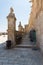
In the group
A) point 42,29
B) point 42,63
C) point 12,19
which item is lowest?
point 42,63

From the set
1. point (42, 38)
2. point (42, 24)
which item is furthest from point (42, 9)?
point (42, 38)

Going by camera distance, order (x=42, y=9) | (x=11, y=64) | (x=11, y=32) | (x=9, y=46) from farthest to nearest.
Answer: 1. (x=11, y=32)
2. (x=9, y=46)
3. (x=42, y=9)
4. (x=11, y=64)

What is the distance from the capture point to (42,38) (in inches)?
328

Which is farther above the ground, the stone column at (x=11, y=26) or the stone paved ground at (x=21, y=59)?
the stone column at (x=11, y=26)

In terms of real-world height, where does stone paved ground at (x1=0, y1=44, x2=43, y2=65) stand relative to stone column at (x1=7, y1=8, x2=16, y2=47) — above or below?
below

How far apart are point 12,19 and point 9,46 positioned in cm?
228

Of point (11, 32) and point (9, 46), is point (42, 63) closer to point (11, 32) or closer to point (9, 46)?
point (9, 46)

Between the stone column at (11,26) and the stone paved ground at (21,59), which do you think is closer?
the stone paved ground at (21,59)

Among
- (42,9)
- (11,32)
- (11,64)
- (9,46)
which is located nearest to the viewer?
(11,64)

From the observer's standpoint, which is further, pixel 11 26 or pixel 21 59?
pixel 11 26

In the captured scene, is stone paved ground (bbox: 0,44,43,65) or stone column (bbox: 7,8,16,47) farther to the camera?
stone column (bbox: 7,8,16,47)

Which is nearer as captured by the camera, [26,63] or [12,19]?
[26,63]

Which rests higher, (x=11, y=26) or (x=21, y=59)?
(x=11, y=26)

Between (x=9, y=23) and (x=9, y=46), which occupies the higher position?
(x=9, y=23)
